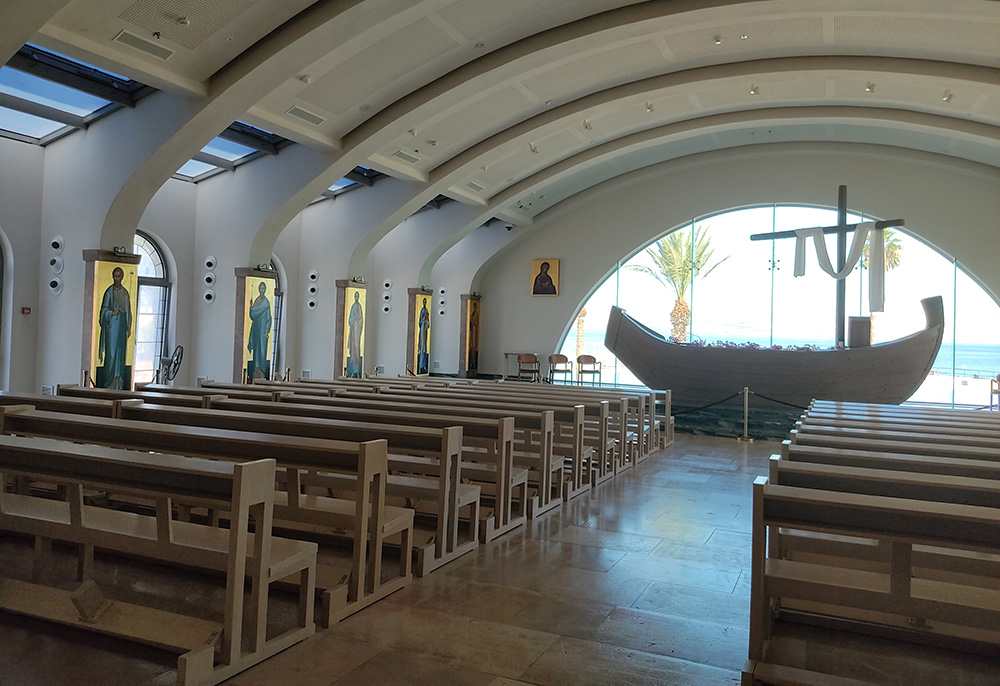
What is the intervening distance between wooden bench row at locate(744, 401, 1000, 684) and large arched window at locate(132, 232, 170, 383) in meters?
10.4

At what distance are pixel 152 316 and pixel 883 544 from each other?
11.0m

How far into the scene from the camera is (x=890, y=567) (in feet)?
7.98

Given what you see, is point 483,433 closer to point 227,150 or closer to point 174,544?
point 174,544

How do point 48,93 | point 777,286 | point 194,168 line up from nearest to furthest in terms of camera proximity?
1. point 48,93
2. point 194,168
3. point 777,286

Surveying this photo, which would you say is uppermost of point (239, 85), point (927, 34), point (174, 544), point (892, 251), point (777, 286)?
point (927, 34)

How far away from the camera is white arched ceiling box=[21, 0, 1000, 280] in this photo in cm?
702

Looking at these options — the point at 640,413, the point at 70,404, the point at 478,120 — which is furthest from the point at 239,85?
the point at 640,413

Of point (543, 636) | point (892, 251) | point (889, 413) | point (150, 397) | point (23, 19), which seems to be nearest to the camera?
point (543, 636)

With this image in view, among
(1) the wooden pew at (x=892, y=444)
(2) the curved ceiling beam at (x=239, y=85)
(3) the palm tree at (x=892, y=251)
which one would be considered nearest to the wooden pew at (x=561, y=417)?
(1) the wooden pew at (x=892, y=444)

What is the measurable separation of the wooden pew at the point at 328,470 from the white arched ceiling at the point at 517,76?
12.8 ft

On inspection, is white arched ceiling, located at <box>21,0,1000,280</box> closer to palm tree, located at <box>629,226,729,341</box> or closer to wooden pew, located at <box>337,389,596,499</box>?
wooden pew, located at <box>337,389,596,499</box>

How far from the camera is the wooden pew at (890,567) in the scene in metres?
2.19

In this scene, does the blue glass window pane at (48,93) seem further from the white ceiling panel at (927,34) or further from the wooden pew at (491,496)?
the white ceiling panel at (927,34)

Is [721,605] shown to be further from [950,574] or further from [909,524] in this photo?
[909,524]
